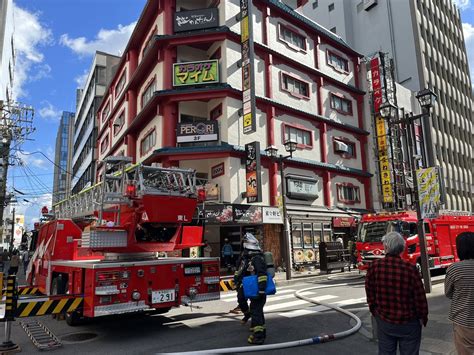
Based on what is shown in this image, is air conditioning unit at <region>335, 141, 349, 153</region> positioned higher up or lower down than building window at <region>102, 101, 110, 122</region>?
lower down

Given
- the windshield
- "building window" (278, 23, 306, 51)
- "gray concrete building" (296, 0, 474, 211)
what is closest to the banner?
the windshield

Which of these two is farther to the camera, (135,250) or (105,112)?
(105,112)

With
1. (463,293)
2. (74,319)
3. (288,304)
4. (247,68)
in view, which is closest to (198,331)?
(74,319)

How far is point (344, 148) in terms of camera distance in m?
27.6

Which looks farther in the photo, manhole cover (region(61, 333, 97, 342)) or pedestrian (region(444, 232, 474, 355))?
manhole cover (region(61, 333, 97, 342))

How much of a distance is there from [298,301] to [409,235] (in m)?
6.93

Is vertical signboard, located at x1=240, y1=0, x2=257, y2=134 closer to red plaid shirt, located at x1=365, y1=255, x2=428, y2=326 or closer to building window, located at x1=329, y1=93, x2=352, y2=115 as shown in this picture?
building window, located at x1=329, y1=93, x2=352, y2=115

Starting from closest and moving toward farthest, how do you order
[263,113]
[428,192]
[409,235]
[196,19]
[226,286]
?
[226,286] → [428,192] → [409,235] → [196,19] → [263,113]

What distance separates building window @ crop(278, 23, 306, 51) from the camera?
25.7 meters

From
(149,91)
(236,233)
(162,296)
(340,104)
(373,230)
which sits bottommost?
(162,296)

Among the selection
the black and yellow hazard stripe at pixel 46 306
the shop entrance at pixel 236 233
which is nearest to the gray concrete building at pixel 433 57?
the shop entrance at pixel 236 233

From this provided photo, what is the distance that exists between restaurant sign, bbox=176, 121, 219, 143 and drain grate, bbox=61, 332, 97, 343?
45.5 feet

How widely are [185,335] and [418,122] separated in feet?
113

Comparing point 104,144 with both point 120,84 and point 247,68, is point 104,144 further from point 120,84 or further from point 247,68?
point 247,68
